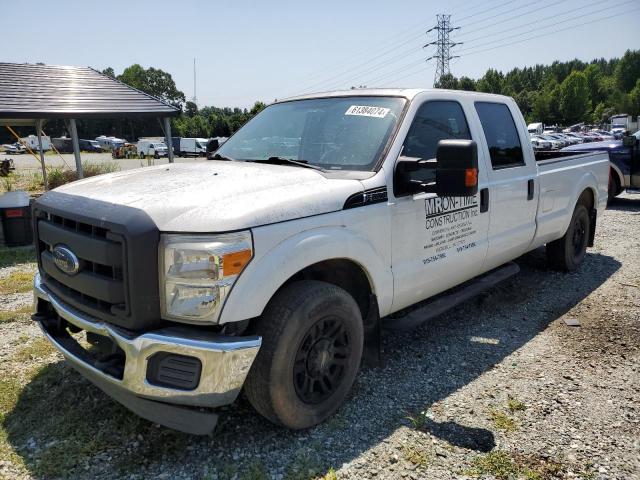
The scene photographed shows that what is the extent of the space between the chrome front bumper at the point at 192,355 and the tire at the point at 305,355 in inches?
5.3

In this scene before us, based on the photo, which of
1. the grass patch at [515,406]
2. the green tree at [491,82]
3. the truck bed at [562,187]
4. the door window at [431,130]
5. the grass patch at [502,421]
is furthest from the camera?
the green tree at [491,82]

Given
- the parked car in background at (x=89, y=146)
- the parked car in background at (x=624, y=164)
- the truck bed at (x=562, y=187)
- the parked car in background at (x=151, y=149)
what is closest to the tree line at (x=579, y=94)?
the parked car in background at (x=151, y=149)

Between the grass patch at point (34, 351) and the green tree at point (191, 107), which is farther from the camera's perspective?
the green tree at point (191, 107)

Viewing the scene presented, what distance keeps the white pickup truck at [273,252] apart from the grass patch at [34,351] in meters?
0.97

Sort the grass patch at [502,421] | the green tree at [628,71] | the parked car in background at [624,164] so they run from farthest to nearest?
the green tree at [628,71] < the parked car in background at [624,164] < the grass patch at [502,421]

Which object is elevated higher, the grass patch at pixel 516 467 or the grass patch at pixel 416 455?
the grass patch at pixel 416 455

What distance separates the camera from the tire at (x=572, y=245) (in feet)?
19.5

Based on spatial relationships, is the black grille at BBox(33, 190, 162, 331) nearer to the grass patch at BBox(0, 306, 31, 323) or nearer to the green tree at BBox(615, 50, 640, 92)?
the grass patch at BBox(0, 306, 31, 323)

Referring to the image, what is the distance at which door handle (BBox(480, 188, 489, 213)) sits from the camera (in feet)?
13.2

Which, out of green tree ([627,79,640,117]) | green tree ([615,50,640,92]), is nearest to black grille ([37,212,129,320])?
green tree ([627,79,640,117])

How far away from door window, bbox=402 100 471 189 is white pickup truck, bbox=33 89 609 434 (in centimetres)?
2

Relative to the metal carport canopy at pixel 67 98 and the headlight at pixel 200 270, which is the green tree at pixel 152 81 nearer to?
the metal carport canopy at pixel 67 98

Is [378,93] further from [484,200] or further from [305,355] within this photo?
[305,355]

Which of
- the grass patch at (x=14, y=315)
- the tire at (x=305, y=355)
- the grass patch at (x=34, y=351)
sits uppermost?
the tire at (x=305, y=355)
